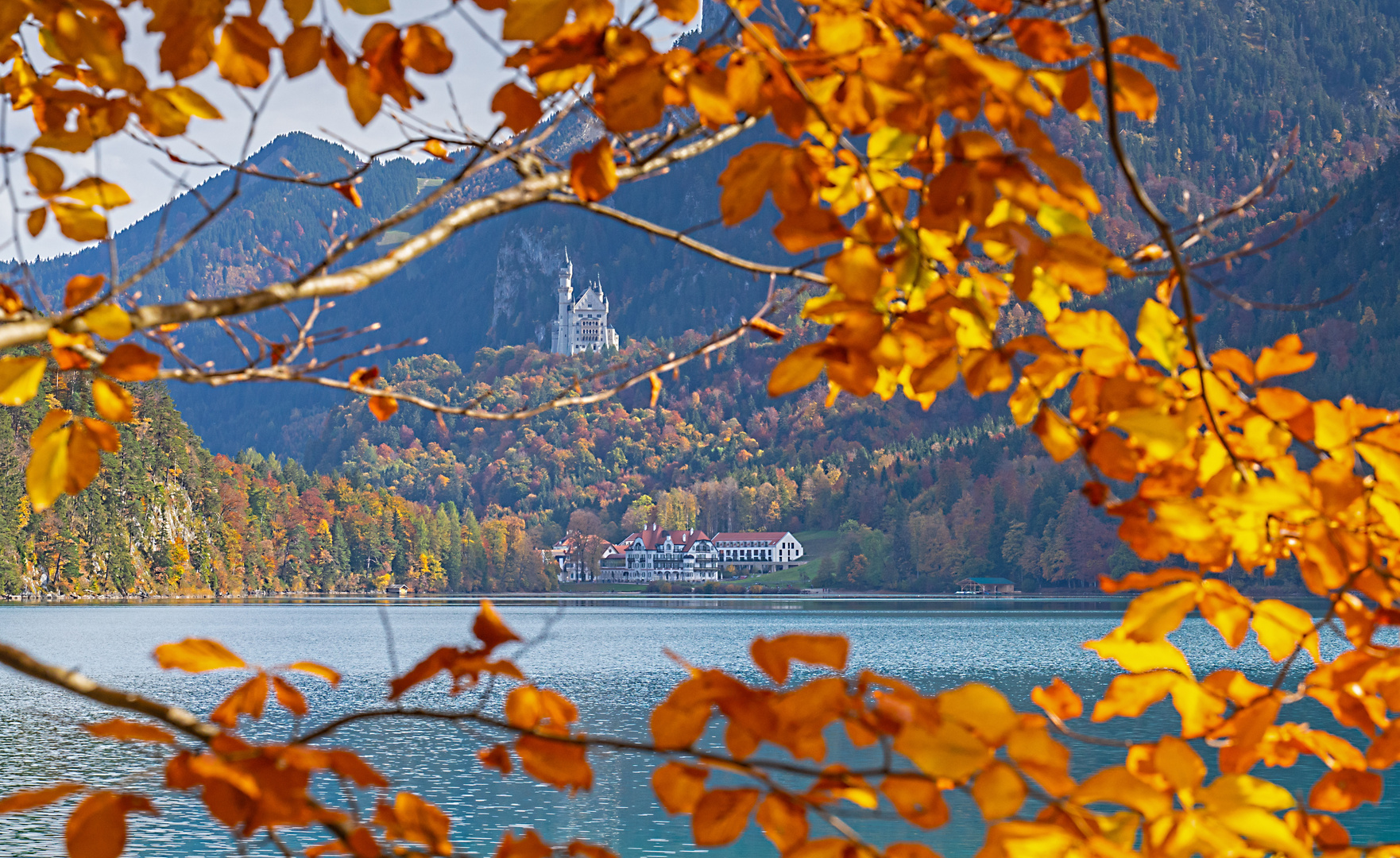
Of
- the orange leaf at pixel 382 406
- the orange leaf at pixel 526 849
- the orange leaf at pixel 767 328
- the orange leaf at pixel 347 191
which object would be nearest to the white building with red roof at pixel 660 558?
the orange leaf at pixel 382 406

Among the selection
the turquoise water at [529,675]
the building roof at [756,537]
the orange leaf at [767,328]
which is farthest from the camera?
the building roof at [756,537]

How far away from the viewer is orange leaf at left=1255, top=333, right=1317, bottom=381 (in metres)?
1.62

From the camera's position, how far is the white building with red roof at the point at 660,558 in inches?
5832

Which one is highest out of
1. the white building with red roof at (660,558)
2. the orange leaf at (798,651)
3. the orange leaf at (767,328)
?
the orange leaf at (767,328)

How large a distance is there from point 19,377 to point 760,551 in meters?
144

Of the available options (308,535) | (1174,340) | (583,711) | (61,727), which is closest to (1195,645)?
(583,711)

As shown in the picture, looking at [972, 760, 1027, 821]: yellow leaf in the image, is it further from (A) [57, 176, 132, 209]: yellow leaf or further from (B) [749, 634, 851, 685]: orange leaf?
(A) [57, 176, 132, 209]: yellow leaf

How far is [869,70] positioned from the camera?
3.84 feet

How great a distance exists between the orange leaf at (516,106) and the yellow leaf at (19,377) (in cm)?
65

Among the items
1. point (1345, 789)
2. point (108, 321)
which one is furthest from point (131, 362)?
point (1345, 789)

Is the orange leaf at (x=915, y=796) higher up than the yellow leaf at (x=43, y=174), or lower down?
lower down

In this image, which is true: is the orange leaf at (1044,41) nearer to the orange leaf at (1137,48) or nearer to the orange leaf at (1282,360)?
the orange leaf at (1137,48)

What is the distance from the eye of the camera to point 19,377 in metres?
1.44

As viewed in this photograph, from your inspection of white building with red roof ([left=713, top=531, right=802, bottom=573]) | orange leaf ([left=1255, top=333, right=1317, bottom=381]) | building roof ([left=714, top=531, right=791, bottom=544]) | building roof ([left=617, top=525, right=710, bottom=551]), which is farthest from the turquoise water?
building roof ([left=617, top=525, right=710, bottom=551])
